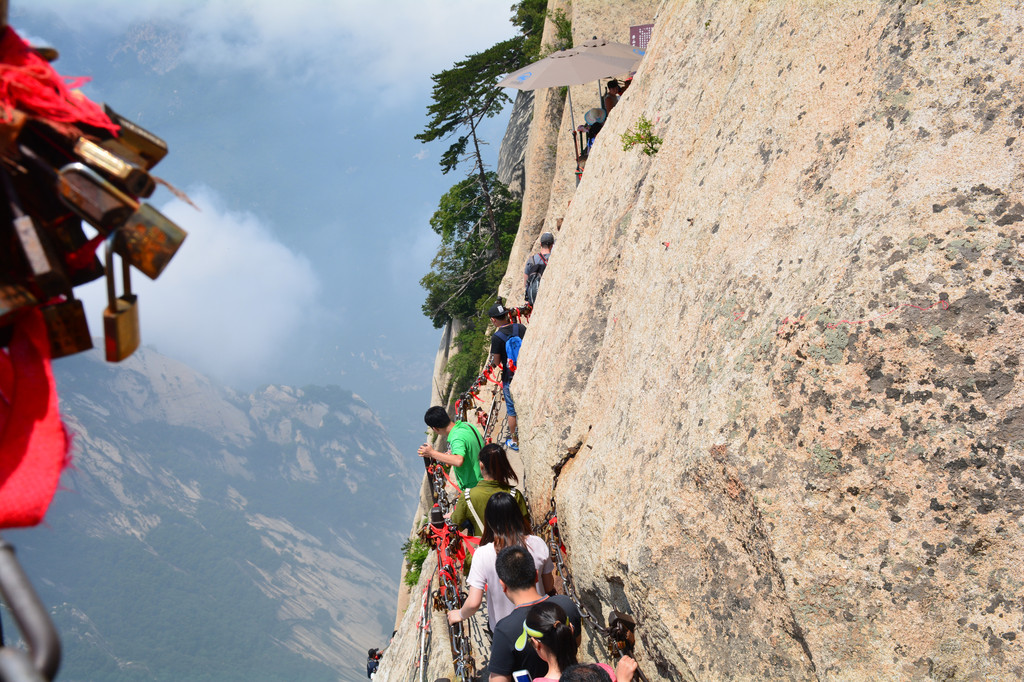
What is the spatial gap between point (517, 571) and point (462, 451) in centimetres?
259

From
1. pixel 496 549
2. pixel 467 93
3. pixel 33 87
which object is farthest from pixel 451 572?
pixel 467 93

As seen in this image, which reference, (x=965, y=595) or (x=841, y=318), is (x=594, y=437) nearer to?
(x=841, y=318)

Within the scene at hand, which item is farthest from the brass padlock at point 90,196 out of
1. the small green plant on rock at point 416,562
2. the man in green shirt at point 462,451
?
the small green plant on rock at point 416,562

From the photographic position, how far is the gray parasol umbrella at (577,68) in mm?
12828

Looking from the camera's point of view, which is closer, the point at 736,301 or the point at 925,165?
the point at 925,165

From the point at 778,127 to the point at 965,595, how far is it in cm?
297

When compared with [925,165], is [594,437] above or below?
below

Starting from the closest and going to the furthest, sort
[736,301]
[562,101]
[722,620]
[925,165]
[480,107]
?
1. [925,165]
2. [722,620]
3. [736,301]
4. [562,101]
5. [480,107]

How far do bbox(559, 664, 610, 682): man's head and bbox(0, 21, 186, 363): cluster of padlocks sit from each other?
261 cm

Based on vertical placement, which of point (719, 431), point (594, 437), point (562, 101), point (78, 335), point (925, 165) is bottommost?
point (594, 437)

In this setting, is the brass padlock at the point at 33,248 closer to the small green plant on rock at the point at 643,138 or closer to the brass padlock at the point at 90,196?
the brass padlock at the point at 90,196

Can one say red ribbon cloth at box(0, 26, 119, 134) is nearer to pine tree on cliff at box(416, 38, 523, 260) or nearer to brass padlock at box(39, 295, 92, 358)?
brass padlock at box(39, 295, 92, 358)

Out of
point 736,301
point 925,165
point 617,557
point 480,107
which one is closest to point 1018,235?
point 925,165

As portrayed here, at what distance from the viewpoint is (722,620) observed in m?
3.76
